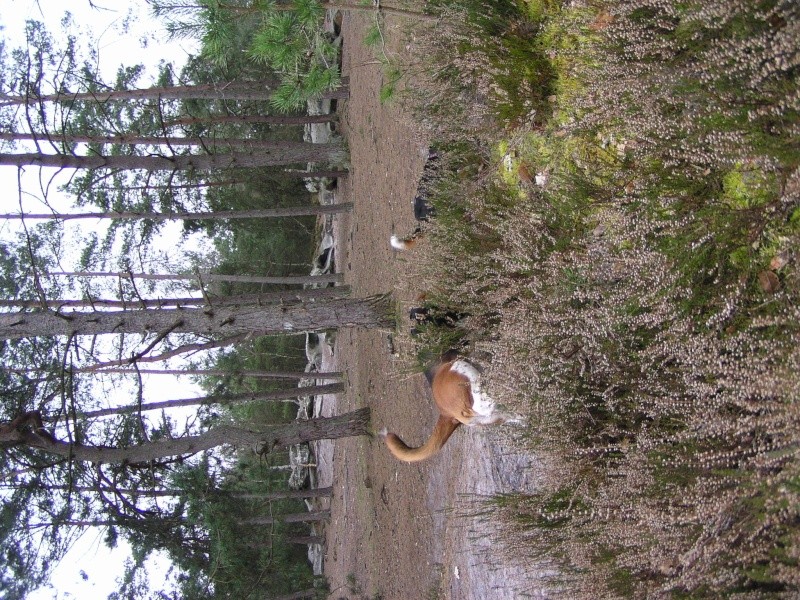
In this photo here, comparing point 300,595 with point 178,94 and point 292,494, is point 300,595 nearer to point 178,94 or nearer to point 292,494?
point 292,494

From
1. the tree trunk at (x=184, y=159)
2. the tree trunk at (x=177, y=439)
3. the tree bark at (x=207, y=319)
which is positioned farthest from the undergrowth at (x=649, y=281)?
the tree trunk at (x=184, y=159)

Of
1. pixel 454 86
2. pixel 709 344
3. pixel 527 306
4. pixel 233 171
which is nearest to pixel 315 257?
pixel 233 171

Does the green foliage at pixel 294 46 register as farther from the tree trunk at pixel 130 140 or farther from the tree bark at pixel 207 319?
the tree trunk at pixel 130 140

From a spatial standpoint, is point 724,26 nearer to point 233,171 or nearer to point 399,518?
point 399,518

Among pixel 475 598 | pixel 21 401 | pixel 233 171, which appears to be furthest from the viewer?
pixel 233 171

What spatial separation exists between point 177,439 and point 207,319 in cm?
234

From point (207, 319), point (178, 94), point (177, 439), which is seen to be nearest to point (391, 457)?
point (177, 439)

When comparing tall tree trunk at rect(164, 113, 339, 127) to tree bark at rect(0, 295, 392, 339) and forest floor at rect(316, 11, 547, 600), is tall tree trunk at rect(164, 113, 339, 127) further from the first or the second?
tree bark at rect(0, 295, 392, 339)

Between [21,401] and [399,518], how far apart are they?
4.81 metres

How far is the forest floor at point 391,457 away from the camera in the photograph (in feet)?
17.9

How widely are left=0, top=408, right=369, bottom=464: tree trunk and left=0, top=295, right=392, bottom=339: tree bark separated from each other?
121cm

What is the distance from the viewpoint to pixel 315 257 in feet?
55.1

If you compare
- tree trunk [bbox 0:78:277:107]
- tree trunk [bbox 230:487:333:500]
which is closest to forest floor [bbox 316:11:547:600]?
tree trunk [bbox 230:487:333:500]

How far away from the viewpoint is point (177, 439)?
7906 millimetres
